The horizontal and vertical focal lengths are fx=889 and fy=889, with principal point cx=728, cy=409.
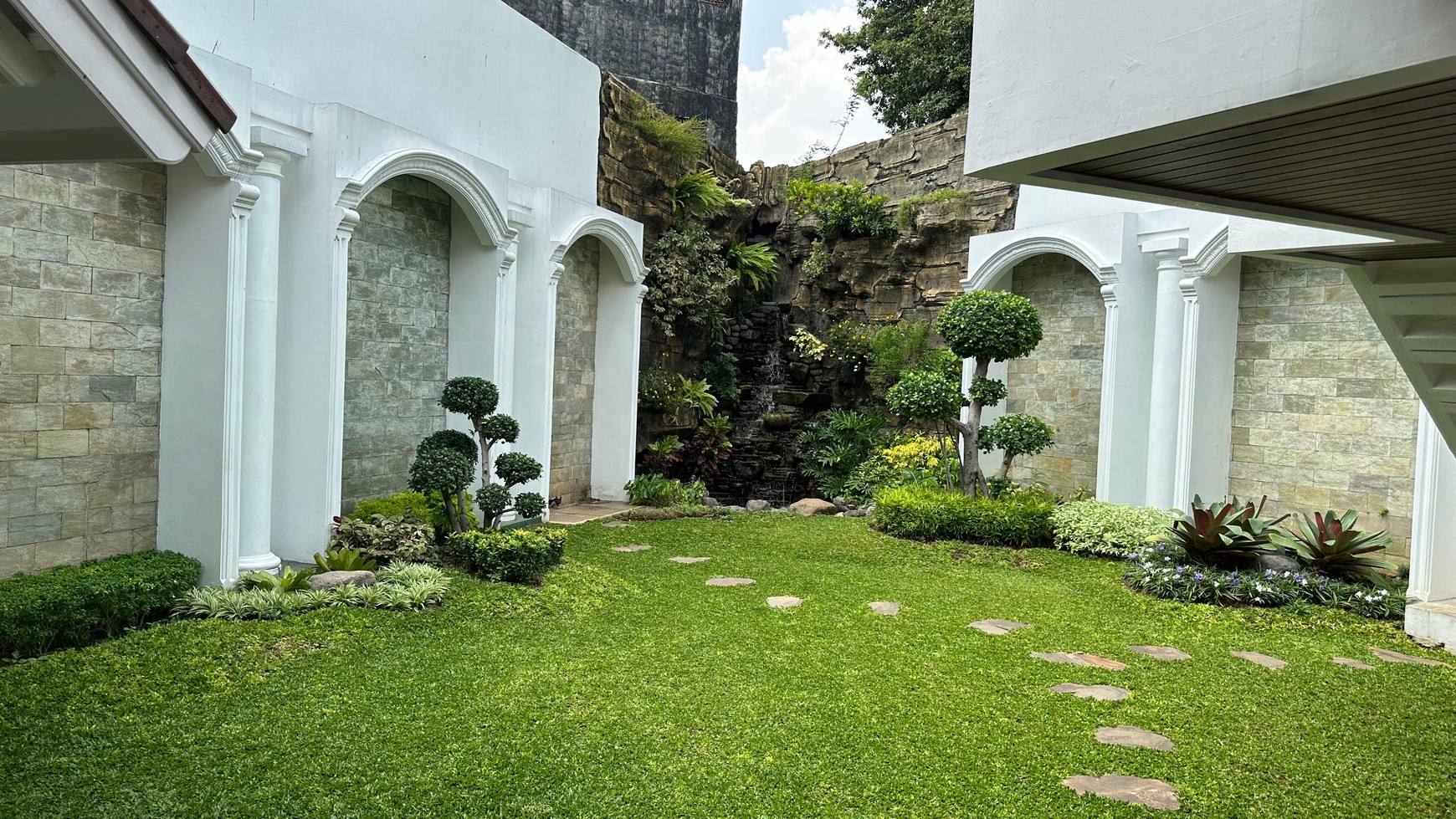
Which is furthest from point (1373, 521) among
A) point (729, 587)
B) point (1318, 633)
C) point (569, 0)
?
point (569, 0)

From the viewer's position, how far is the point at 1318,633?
21.7 ft

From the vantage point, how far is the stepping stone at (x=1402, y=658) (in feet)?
19.7

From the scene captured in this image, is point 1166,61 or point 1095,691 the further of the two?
point 1095,691

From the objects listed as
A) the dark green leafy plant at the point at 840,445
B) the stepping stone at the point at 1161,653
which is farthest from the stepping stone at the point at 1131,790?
the dark green leafy plant at the point at 840,445

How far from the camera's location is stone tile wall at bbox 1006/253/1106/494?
11031 mm

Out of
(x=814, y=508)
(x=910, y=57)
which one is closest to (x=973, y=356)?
(x=814, y=508)

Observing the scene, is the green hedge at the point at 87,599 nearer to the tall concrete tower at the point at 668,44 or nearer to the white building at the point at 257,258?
the white building at the point at 257,258

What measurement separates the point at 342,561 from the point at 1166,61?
246 inches

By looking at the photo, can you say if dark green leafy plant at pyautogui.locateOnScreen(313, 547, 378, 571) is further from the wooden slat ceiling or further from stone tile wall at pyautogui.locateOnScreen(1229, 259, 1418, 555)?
stone tile wall at pyautogui.locateOnScreen(1229, 259, 1418, 555)

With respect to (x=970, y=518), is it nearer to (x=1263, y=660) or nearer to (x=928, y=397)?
(x=928, y=397)

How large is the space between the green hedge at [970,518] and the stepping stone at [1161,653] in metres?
3.48

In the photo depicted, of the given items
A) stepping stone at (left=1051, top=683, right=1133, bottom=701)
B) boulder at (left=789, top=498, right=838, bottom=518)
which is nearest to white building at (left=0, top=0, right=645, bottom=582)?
boulder at (left=789, top=498, right=838, bottom=518)

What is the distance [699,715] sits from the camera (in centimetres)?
464

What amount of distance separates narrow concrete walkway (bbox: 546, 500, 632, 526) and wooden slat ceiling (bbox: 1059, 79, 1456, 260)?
317 inches
